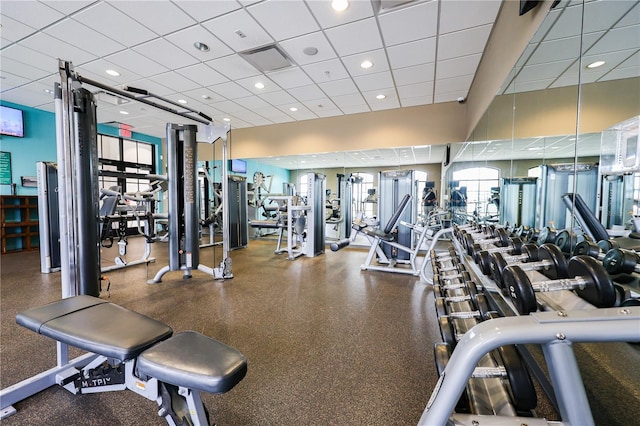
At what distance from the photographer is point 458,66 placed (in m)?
3.69

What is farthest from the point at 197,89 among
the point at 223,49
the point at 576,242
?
the point at 576,242

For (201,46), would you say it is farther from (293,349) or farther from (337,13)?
(293,349)

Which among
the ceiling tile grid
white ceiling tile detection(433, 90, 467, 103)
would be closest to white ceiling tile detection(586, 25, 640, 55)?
the ceiling tile grid

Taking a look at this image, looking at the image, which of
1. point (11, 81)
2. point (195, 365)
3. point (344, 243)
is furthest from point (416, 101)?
point (11, 81)

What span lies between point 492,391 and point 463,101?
5.29 m

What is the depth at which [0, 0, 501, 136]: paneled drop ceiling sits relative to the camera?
104 inches

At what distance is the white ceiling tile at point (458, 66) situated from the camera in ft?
11.5

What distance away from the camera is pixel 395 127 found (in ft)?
18.3

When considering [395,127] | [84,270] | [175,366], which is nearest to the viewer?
[175,366]

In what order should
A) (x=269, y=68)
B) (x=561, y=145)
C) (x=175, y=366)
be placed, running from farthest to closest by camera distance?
(x=269, y=68) → (x=561, y=145) → (x=175, y=366)

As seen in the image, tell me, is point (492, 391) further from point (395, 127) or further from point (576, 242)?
point (395, 127)

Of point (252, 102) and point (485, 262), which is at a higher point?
point (252, 102)

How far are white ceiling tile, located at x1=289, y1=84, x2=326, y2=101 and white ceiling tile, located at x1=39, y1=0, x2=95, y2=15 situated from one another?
280 centimetres

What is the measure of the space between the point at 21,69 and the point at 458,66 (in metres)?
6.78
